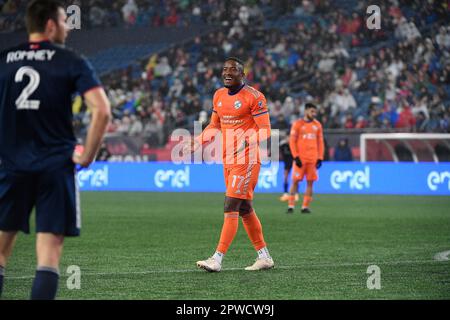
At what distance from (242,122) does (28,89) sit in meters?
4.47

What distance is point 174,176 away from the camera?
28.8m

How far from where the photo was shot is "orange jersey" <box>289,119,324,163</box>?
20.2 m

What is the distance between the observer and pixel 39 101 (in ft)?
19.0

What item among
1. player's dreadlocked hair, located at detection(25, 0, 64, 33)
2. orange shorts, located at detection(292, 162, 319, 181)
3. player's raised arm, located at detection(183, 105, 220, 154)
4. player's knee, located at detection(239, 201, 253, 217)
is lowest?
player's knee, located at detection(239, 201, 253, 217)

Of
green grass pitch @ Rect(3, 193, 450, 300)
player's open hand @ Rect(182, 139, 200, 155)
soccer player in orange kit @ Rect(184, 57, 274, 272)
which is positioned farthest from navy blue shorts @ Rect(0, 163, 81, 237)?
player's open hand @ Rect(182, 139, 200, 155)

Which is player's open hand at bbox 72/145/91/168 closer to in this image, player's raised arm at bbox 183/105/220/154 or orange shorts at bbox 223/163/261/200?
orange shorts at bbox 223/163/261/200

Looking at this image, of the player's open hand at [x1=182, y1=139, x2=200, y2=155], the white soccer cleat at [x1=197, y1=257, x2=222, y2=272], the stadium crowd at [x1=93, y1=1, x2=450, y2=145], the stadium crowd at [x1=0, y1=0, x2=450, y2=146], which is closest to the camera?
the white soccer cleat at [x1=197, y1=257, x2=222, y2=272]

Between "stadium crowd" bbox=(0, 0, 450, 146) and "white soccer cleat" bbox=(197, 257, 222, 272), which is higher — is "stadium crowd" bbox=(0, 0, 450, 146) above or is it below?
above

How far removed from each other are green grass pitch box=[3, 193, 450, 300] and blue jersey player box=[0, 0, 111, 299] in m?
2.01

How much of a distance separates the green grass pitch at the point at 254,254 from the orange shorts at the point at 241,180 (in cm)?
82

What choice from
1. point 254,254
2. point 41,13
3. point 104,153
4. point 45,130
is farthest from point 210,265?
point 104,153

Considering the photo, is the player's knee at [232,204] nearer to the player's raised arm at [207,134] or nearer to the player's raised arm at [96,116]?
the player's raised arm at [207,134]
